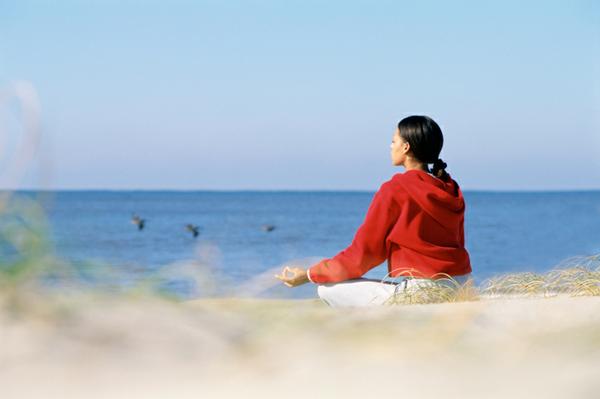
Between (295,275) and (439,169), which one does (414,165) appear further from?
(295,275)

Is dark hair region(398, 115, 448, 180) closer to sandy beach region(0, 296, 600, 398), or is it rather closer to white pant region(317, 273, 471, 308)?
white pant region(317, 273, 471, 308)

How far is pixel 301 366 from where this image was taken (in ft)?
8.59

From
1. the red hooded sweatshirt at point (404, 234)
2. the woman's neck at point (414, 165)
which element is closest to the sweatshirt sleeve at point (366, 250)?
the red hooded sweatshirt at point (404, 234)

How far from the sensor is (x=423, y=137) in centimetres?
461

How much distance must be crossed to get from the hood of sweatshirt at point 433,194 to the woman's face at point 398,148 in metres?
0.10

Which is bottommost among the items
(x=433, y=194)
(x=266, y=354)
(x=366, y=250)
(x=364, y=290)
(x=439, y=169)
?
(x=266, y=354)

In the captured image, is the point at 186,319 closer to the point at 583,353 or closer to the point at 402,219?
the point at 583,353

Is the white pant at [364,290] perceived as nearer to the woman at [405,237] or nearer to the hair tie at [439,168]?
the woman at [405,237]

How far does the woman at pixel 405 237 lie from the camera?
175 inches

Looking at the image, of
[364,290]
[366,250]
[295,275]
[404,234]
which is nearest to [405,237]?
[404,234]

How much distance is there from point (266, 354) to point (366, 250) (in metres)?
1.84

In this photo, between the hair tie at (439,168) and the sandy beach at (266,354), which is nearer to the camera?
the sandy beach at (266,354)

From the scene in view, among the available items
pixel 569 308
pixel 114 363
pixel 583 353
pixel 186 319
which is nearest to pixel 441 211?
pixel 569 308

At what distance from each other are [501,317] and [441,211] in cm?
134
